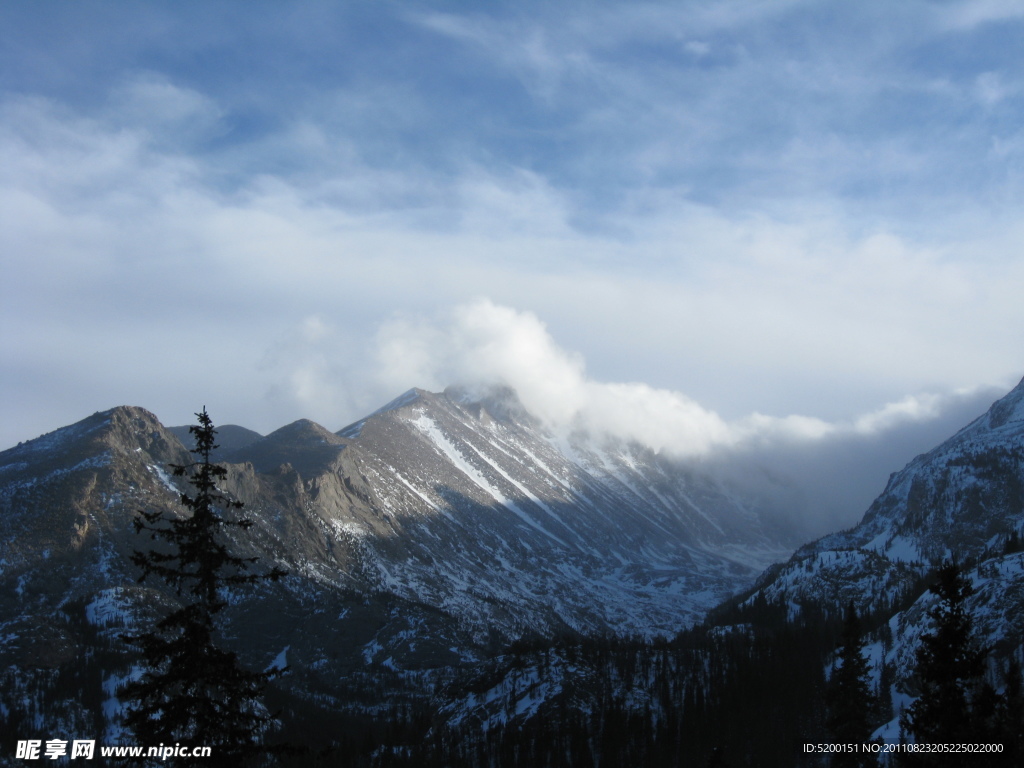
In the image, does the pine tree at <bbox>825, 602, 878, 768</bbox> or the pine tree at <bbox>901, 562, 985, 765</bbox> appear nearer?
the pine tree at <bbox>901, 562, 985, 765</bbox>

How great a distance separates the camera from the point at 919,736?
161 ft

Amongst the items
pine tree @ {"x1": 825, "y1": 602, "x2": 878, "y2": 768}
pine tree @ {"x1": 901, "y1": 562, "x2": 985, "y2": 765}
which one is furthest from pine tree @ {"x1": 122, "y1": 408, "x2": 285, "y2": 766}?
pine tree @ {"x1": 825, "y1": 602, "x2": 878, "y2": 768}

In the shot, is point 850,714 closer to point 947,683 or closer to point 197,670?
point 947,683

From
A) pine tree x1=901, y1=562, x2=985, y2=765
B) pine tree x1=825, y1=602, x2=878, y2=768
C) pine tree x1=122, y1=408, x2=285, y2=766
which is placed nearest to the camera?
pine tree x1=122, y1=408, x2=285, y2=766

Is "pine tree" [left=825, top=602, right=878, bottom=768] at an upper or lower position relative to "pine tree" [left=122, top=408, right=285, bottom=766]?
lower

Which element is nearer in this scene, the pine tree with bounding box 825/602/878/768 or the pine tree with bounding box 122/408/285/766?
the pine tree with bounding box 122/408/285/766

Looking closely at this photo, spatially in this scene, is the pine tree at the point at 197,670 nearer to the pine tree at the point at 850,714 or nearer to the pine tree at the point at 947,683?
the pine tree at the point at 947,683

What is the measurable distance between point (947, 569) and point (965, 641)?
13.5ft

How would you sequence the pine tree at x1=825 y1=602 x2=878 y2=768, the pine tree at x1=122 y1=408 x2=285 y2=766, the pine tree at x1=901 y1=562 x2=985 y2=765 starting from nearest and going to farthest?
the pine tree at x1=122 y1=408 x2=285 y2=766 → the pine tree at x1=901 y1=562 x2=985 y2=765 → the pine tree at x1=825 y1=602 x2=878 y2=768

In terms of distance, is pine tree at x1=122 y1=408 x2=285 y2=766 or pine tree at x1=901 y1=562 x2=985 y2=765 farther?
pine tree at x1=901 y1=562 x2=985 y2=765

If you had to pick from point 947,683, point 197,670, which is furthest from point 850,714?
point 197,670

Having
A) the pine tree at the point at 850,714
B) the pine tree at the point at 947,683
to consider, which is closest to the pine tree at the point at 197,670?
the pine tree at the point at 947,683

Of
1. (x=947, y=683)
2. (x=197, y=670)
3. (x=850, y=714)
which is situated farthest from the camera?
(x=850, y=714)

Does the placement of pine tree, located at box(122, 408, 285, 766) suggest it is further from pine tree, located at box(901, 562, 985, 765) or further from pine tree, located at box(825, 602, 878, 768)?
pine tree, located at box(825, 602, 878, 768)
